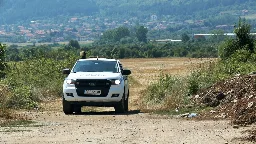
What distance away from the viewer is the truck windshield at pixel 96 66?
23.1m

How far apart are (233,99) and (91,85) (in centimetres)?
439

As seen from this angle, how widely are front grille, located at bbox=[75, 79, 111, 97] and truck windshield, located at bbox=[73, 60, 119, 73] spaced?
4.63 feet

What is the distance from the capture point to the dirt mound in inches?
662

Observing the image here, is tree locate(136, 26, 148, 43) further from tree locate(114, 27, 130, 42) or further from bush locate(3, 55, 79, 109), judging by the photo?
bush locate(3, 55, 79, 109)

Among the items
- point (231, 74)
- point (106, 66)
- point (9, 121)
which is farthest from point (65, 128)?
point (231, 74)

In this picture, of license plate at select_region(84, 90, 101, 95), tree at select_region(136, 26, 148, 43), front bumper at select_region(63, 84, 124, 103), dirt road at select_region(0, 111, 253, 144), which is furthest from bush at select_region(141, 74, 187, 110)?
tree at select_region(136, 26, 148, 43)

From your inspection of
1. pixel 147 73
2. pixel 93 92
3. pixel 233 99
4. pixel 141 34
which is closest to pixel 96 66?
pixel 93 92

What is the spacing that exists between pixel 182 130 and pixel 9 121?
476 cm

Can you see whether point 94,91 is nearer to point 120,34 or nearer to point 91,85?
point 91,85

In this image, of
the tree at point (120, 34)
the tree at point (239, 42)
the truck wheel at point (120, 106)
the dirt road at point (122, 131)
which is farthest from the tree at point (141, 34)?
the dirt road at point (122, 131)

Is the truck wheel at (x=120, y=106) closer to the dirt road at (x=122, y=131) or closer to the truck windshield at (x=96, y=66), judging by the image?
the truck windshield at (x=96, y=66)

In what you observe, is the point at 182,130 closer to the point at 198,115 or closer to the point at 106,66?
the point at 198,115

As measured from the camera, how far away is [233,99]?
19922 millimetres

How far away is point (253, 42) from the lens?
1326 inches
